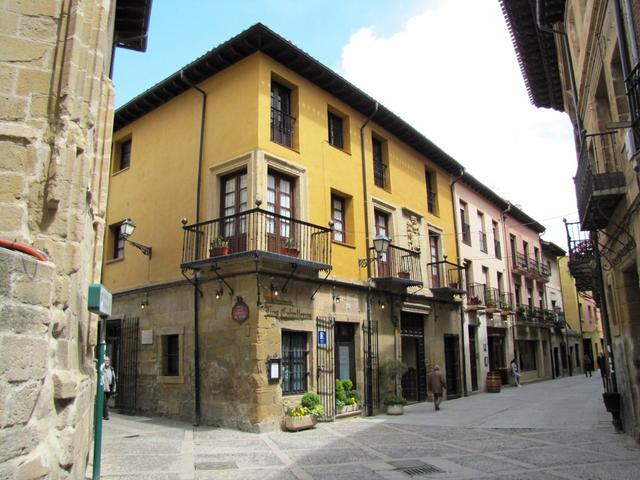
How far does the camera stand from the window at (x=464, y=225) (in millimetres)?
21656

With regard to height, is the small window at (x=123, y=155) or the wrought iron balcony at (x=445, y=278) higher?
the small window at (x=123, y=155)

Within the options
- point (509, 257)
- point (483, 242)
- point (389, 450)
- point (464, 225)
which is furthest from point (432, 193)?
point (389, 450)

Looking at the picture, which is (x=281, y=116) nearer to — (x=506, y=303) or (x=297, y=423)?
(x=297, y=423)

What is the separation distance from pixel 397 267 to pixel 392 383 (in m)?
3.44

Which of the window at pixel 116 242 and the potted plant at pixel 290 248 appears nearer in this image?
the potted plant at pixel 290 248

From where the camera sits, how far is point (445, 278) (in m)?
18.9

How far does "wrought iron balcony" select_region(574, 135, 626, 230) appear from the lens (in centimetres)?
872

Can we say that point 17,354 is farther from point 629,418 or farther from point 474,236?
point 474,236

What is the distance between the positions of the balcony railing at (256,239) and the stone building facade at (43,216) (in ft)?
21.1

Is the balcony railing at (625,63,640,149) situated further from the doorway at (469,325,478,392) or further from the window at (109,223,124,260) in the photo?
the doorway at (469,325,478,392)

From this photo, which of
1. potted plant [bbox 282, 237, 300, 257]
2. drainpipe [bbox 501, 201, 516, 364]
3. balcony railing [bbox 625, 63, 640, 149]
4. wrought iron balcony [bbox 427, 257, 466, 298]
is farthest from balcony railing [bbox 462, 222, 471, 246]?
balcony railing [bbox 625, 63, 640, 149]

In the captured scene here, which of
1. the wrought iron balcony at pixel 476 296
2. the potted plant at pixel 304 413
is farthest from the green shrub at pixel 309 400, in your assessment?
the wrought iron balcony at pixel 476 296

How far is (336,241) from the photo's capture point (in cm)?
1387

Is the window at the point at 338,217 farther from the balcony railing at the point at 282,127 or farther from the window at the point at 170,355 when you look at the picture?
the window at the point at 170,355
